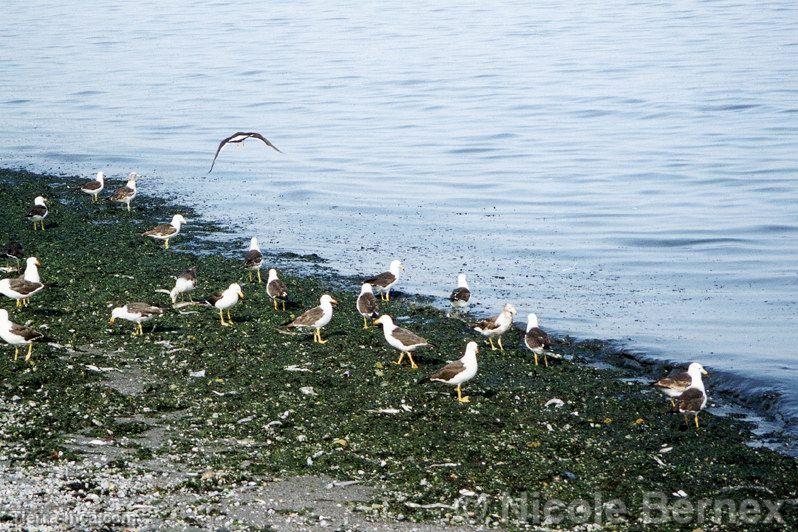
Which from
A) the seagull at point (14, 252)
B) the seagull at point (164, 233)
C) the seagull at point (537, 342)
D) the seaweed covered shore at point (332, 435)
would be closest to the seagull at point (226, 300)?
the seaweed covered shore at point (332, 435)

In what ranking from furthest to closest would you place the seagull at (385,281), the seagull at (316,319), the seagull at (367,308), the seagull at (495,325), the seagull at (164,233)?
the seagull at (164,233) → the seagull at (385,281) → the seagull at (367,308) → the seagull at (495,325) → the seagull at (316,319)

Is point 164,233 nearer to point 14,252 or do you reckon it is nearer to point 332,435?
point 14,252

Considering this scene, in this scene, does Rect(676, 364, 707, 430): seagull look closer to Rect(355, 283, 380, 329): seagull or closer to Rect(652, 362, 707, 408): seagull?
Rect(652, 362, 707, 408): seagull

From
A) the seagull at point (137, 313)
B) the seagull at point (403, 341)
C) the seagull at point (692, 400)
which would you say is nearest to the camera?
the seagull at point (692, 400)

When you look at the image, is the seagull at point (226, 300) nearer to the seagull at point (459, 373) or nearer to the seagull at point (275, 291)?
the seagull at point (275, 291)

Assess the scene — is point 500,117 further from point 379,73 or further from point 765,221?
point 765,221

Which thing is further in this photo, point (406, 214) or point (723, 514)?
point (406, 214)

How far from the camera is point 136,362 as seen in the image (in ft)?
51.9

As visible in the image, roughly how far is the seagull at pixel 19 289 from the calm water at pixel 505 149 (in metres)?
8.08

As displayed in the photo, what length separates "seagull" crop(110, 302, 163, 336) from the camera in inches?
670

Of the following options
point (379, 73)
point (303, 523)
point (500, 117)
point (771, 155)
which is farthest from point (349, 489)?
point (379, 73)

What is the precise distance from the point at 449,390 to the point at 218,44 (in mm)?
73434

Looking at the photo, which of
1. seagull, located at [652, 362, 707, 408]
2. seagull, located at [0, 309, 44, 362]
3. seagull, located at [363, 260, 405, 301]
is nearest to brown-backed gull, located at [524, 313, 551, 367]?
seagull, located at [652, 362, 707, 408]

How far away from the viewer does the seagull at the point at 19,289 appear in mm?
18359
